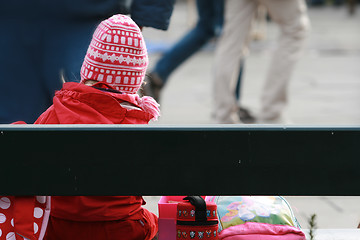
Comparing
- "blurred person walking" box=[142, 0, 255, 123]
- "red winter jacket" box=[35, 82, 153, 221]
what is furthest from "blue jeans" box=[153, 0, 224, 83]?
"red winter jacket" box=[35, 82, 153, 221]

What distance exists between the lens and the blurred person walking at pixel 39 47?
3.10 m

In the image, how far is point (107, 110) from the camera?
239cm

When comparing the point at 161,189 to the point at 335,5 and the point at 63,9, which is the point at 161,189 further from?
the point at 335,5

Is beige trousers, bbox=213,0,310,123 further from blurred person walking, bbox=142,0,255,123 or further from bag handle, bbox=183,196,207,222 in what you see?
bag handle, bbox=183,196,207,222

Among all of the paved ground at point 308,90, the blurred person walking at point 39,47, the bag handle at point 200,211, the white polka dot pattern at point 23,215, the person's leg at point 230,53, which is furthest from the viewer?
the person's leg at point 230,53

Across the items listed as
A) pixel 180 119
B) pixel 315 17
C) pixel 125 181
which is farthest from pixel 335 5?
pixel 125 181

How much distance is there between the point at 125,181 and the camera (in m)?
1.87

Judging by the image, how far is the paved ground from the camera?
4.36m

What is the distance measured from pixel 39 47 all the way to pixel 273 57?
10.1 feet

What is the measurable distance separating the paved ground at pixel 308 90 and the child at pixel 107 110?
1.52 m

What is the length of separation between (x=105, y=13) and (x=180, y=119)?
3.45 meters

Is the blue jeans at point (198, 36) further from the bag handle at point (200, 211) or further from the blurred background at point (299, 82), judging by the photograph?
the bag handle at point (200, 211)

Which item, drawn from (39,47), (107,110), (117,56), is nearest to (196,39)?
(39,47)

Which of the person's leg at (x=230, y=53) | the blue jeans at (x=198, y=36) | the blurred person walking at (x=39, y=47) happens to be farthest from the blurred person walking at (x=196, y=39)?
the blurred person walking at (x=39, y=47)
